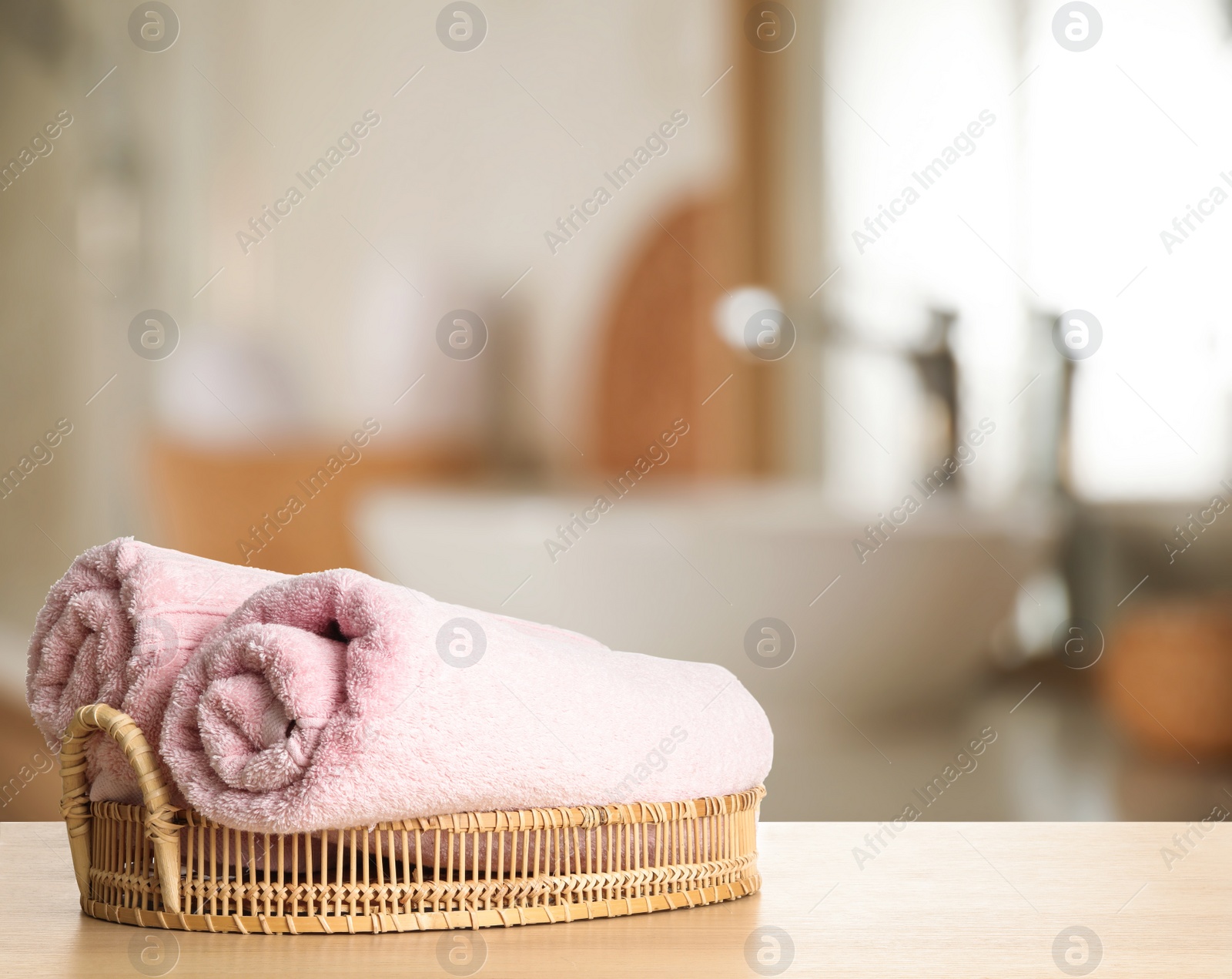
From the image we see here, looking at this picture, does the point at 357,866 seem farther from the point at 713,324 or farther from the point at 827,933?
the point at 713,324

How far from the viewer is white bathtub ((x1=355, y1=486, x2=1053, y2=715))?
130 cm

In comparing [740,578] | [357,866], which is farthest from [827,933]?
[740,578]

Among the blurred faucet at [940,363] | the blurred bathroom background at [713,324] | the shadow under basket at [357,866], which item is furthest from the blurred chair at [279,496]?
the shadow under basket at [357,866]

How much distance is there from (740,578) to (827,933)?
800 mm

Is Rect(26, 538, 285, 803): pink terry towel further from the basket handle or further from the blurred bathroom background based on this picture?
the blurred bathroom background

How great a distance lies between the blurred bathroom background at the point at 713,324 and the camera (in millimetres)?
1348

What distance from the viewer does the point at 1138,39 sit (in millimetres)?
1401

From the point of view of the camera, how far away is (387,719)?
0.47 meters

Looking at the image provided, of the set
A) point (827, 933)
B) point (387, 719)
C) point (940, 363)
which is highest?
point (940, 363)

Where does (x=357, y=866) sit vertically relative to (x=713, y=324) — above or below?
below

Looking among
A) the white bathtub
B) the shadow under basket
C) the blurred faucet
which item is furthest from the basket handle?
the blurred faucet

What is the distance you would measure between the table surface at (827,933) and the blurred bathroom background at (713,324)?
0.67 metres

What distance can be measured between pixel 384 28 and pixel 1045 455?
889 mm

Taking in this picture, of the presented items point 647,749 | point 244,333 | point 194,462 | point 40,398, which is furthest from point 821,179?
point 647,749
